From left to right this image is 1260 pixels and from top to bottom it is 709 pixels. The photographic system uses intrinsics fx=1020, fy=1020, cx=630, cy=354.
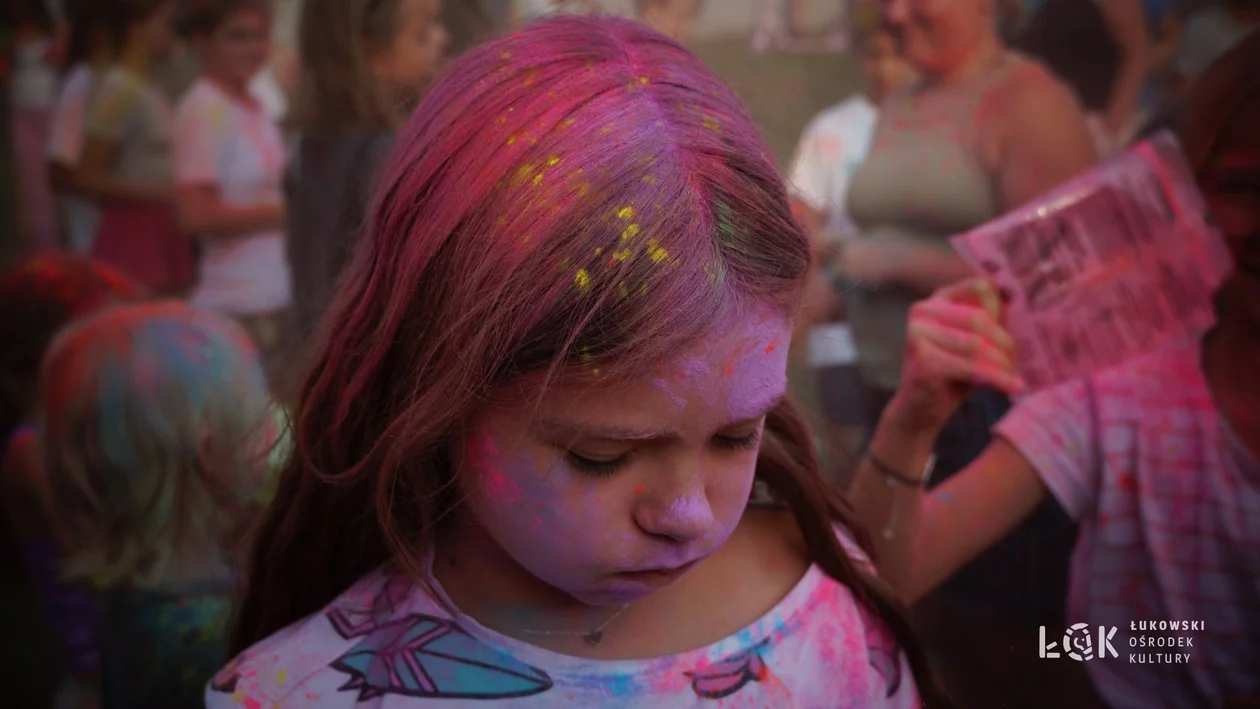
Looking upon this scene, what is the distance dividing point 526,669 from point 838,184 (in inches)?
33.5

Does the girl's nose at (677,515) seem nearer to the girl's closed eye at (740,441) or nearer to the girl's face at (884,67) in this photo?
the girl's closed eye at (740,441)

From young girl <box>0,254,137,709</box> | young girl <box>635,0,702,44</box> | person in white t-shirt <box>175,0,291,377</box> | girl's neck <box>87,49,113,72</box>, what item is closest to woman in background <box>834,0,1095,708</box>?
young girl <box>635,0,702,44</box>

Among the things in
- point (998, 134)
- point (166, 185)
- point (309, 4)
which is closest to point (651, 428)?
point (998, 134)

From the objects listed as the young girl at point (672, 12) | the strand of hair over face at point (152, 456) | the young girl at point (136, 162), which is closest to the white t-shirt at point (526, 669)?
the strand of hair over face at point (152, 456)

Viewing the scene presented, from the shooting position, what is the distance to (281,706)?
106cm

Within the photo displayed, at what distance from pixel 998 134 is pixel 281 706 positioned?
3.63 ft

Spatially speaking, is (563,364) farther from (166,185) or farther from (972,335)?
(166,185)

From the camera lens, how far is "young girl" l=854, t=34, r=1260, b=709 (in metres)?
1.15

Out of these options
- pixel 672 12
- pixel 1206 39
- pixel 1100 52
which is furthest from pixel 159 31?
pixel 1206 39

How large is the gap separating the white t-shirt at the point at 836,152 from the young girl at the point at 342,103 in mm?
616

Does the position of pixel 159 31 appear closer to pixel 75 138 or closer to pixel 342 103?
pixel 75 138

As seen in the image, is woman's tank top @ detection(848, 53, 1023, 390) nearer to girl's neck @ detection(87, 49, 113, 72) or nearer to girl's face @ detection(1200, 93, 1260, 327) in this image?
girl's face @ detection(1200, 93, 1260, 327)

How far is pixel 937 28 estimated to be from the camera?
1375 millimetres

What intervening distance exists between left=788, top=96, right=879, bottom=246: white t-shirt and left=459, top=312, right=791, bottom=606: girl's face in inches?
23.4
